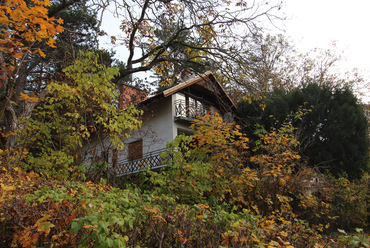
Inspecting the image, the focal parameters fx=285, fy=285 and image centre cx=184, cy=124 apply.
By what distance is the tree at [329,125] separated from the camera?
51.5 feet

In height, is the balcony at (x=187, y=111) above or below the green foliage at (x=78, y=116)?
above

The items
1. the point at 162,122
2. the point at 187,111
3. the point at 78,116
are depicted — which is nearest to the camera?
the point at 78,116

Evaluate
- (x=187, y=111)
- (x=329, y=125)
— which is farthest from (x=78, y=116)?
(x=329, y=125)

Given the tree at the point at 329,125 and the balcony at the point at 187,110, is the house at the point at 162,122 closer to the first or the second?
the balcony at the point at 187,110

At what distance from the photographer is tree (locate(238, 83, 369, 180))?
15.7 m

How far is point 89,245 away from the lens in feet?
8.05

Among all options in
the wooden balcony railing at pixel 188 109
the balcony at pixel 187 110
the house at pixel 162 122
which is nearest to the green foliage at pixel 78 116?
the house at pixel 162 122

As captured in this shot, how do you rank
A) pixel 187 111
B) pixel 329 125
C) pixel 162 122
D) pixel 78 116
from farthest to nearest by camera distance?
pixel 187 111 → pixel 162 122 → pixel 329 125 → pixel 78 116

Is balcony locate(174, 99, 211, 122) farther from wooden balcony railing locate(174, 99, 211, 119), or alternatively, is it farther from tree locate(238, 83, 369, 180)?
tree locate(238, 83, 369, 180)

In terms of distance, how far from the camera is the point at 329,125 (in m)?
16.5

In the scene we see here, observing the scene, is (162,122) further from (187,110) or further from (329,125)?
(329,125)

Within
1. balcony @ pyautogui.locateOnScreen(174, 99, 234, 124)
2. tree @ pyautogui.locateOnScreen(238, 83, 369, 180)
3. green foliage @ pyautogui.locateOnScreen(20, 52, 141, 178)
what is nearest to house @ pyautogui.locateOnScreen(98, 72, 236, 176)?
balcony @ pyautogui.locateOnScreen(174, 99, 234, 124)

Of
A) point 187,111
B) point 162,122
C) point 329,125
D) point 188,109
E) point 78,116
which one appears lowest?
point 78,116

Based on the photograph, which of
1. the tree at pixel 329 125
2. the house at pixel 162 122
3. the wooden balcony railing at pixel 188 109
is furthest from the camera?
the wooden balcony railing at pixel 188 109
